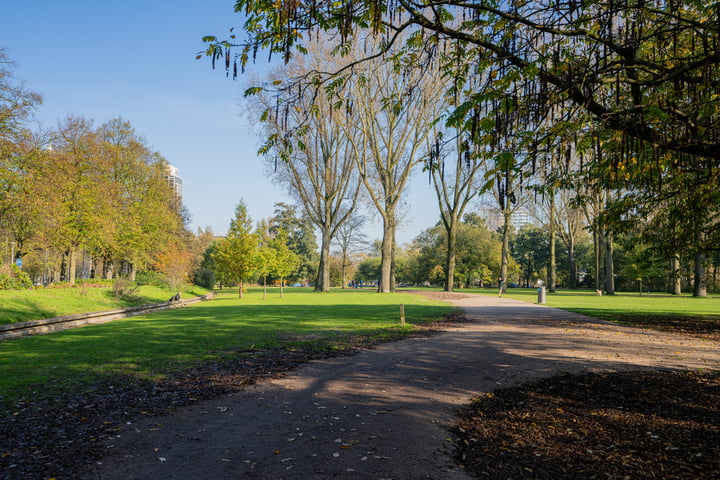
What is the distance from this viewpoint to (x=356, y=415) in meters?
5.34

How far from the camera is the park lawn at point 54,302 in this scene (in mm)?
17844

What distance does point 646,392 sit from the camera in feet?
20.8

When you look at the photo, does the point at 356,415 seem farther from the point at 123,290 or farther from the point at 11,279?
the point at 123,290

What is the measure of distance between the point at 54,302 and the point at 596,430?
24.3 m

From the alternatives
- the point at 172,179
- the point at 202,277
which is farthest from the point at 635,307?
the point at 172,179

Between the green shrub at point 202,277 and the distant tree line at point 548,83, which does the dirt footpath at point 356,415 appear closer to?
the distant tree line at point 548,83

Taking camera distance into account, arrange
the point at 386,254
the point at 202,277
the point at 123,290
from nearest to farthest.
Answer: the point at 123,290 → the point at 386,254 → the point at 202,277

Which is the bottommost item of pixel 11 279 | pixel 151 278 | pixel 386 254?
pixel 151 278

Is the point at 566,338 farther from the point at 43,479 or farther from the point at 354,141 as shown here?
the point at 354,141

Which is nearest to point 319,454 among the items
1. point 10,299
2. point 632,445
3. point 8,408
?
point 632,445

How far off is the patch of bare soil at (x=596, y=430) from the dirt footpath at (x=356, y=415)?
1.37 feet

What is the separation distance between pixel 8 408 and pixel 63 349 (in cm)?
517

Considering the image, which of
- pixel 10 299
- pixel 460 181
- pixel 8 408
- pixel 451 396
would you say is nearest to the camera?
pixel 8 408

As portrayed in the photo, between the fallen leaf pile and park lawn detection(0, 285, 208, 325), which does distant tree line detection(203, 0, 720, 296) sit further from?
park lawn detection(0, 285, 208, 325)
